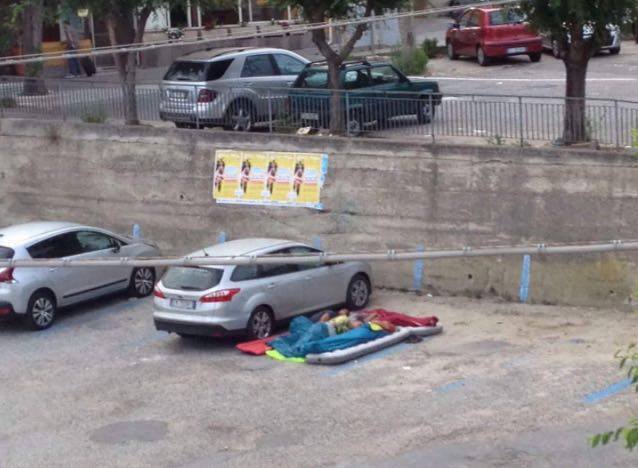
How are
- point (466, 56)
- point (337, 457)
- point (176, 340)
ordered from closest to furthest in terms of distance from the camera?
point (337, 457)
point (176, 340)
point (466, 56)

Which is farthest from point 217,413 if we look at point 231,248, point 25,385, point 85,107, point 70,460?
point 85,107

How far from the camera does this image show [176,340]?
19734 millimetres

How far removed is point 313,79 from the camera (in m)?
25.3

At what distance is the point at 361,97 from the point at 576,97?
4099 mm

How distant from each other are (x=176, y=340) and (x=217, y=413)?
420cm

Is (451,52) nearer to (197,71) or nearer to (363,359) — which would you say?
(197,71)

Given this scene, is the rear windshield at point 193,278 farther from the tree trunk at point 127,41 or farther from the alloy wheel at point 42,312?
the tree trunk at point 127,41

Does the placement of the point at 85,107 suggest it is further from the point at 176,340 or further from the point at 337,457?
the point at 337,457

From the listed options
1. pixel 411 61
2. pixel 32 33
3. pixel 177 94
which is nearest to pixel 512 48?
pixel 411 61

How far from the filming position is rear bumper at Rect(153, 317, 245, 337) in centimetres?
1862

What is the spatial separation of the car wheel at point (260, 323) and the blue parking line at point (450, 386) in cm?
383

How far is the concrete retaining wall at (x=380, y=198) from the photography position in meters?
20.2

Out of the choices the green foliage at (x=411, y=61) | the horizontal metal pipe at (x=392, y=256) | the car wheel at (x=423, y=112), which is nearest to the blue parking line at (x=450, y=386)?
the car wheel at (x=423, y=112)

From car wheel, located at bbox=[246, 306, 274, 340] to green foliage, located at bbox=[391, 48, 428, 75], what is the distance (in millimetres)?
18036
